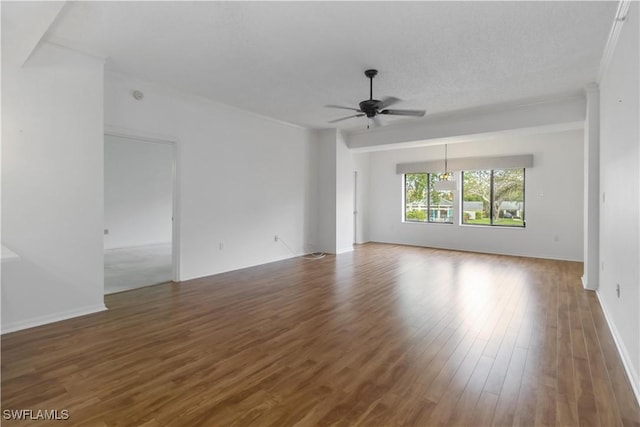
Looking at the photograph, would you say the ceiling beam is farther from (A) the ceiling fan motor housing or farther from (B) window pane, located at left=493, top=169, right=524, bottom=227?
(A) the ceiling fan motor housing

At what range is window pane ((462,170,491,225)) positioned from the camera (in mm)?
7582

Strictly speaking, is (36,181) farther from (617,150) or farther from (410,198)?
(410,198)

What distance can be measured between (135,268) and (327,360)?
4.60 m

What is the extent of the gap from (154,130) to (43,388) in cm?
337

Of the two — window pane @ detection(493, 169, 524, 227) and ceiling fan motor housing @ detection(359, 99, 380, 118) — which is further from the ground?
ceiling fan motor housing @ detection(359, 99, 380, 118)

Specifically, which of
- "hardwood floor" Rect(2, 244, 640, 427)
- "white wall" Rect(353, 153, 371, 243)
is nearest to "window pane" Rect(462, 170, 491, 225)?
"white wall" Rect(353, 153, 371, 243)

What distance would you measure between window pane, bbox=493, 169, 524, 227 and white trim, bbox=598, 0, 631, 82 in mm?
3520

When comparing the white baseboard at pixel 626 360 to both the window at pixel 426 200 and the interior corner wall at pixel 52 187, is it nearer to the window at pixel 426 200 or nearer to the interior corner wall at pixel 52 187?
the interior corner wall at pixel 52 187

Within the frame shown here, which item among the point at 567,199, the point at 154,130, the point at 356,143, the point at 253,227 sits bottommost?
the point at 253,227

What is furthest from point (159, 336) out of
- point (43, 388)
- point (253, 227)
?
point (253, 227)

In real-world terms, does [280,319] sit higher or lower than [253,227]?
lower

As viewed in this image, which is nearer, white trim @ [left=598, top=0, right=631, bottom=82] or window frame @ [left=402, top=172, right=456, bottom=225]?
white trim @ [left=598, top=0, right=631, bottom=82]

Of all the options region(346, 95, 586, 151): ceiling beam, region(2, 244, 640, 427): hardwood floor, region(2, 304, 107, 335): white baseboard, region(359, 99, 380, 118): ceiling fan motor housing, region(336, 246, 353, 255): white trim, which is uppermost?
region(346, 95, 586, 151): ceiling beam

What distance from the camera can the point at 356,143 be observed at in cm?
748
